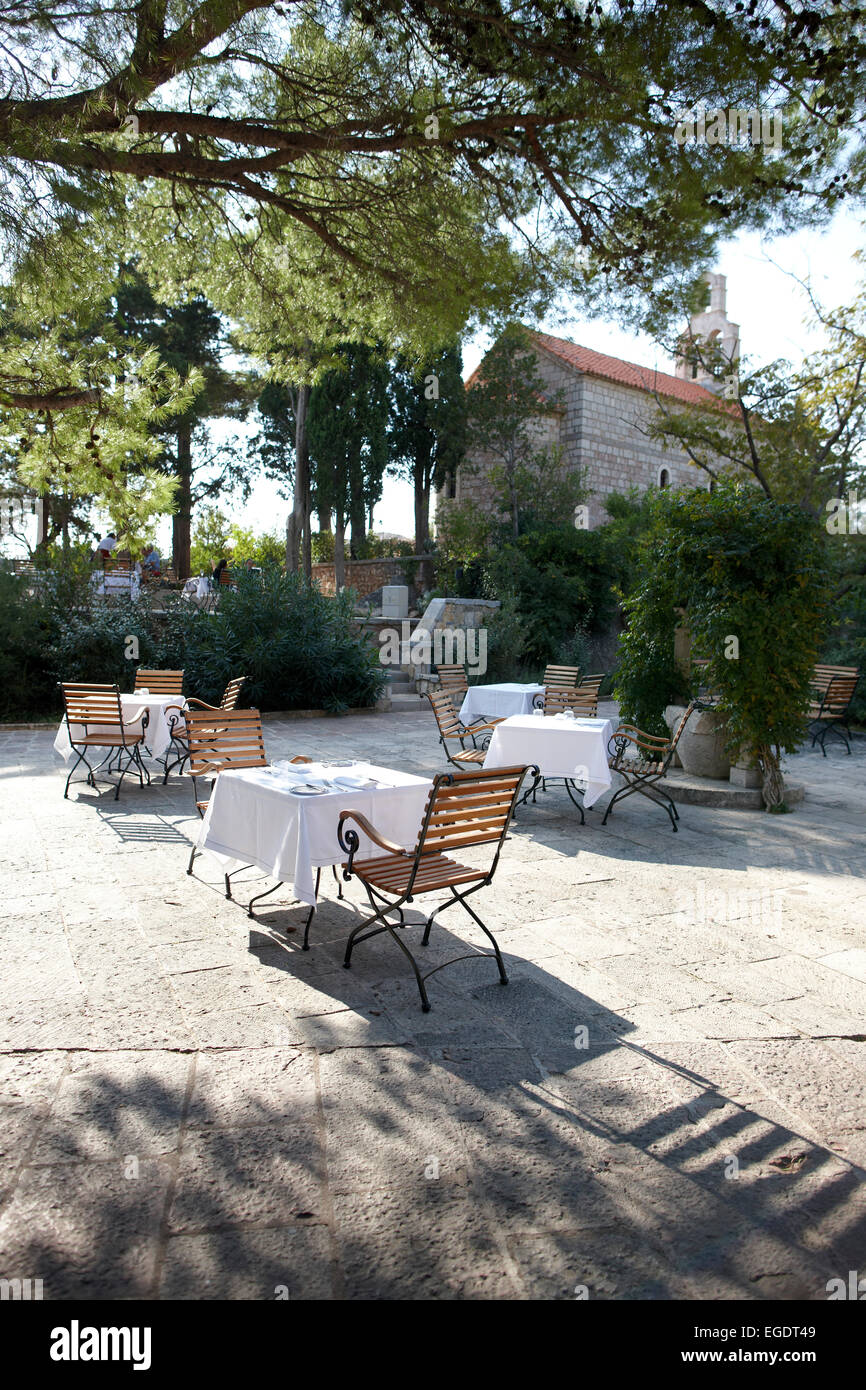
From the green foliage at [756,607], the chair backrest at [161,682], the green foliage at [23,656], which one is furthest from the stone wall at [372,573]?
the green foliage at [756,607]

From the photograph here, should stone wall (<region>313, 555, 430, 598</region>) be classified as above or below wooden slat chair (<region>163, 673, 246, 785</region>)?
above

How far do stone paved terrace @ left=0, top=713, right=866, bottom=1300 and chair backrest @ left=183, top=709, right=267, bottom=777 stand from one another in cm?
77

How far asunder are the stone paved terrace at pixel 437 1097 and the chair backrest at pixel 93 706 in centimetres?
263

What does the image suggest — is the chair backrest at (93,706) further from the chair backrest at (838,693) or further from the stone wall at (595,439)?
the stone wall at (595,439)

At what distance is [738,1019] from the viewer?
371 centimetres

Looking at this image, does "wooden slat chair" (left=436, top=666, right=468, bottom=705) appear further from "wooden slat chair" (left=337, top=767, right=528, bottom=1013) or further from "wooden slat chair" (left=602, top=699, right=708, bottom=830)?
"wooden slat chair" (left=337, top=767, right=528, bottom=1013)

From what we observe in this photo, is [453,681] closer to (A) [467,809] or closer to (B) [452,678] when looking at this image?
(B) [452,678]

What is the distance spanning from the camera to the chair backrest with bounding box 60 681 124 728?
7.96 meters

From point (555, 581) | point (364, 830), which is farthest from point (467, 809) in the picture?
point (555, 581)

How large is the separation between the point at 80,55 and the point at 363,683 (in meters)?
9.71

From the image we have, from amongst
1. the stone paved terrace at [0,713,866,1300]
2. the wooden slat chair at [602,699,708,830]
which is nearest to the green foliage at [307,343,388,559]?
the wooden slat chair at [602,699,708,830]

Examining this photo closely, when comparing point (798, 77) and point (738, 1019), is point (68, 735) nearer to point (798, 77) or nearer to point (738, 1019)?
point (738, 1019)

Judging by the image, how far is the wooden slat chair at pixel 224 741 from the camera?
582 cm

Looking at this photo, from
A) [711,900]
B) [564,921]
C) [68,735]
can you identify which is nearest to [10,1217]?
[564,921]
